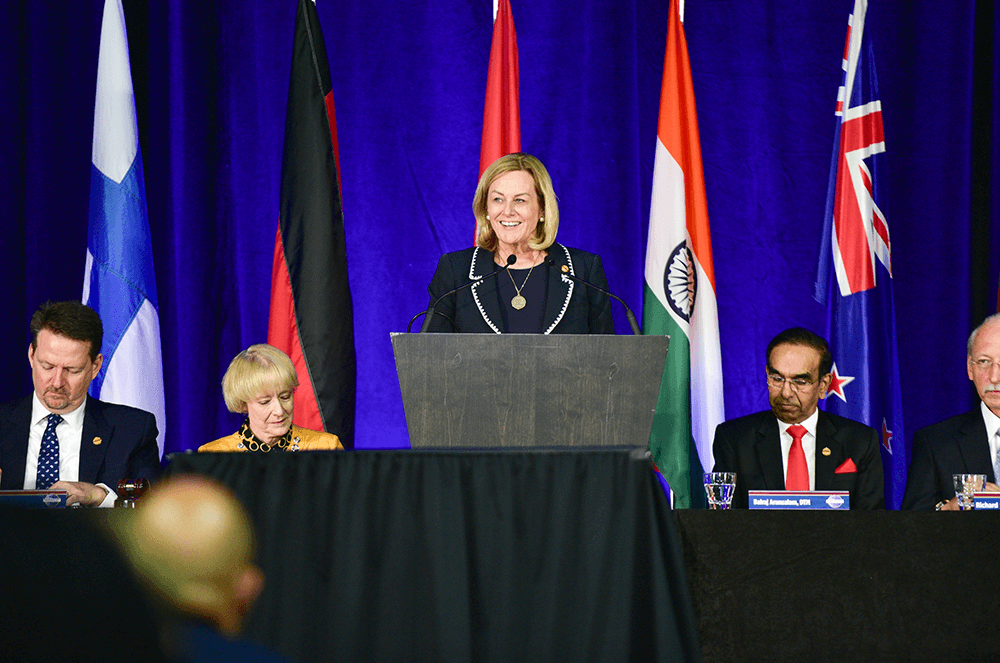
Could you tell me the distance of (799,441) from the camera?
2.81 m

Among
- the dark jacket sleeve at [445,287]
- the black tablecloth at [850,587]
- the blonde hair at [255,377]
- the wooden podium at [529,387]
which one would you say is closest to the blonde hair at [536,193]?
the dark jacket sleeve at [445,287]

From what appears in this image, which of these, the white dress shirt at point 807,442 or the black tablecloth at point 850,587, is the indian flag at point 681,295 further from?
the black tablecloth at point 850,587

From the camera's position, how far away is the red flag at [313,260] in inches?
132

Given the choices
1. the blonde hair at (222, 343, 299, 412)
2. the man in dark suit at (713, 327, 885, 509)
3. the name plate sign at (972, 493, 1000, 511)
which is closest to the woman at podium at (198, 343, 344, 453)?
the blonde hair at (222, 343, 299, 412)

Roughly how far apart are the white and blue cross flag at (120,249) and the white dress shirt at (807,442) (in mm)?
2339

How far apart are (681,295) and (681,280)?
7cm

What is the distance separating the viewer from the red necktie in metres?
2.77

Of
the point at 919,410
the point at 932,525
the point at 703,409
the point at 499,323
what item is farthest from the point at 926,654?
the point at 919,410

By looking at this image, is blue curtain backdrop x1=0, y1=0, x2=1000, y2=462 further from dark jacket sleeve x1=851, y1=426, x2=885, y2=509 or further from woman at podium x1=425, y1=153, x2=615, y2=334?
woman at podium x1=425, y1=153, x2=615, y2=334

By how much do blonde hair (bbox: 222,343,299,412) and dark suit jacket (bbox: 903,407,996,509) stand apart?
1.86m

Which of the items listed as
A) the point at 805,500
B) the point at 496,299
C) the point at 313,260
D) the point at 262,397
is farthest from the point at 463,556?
the point at 313,260

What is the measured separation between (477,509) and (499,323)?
1040mm

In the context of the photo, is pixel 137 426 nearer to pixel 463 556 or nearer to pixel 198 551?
pixel 198 551

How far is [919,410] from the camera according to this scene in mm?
3961
